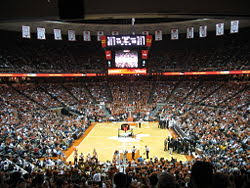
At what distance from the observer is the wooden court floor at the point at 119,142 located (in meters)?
21.4

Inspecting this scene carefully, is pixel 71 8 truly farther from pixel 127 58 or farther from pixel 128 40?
pixel 127 58

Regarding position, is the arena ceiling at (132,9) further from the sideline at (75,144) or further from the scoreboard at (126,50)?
the scoreboard at (126,50)

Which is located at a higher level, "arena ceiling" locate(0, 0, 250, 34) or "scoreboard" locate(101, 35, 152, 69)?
"arena ceiling" locate(0, 0, 250, 34)

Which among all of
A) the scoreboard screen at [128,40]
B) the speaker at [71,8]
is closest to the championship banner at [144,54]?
the scoreboard screen at [128,40]

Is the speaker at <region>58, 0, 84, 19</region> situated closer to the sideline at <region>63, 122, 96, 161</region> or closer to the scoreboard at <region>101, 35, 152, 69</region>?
the sideline at <region>63, 122, 96, 161</region>

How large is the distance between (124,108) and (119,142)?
1560cm

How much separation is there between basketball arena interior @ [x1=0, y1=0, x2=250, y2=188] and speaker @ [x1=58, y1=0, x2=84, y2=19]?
2 centimetres

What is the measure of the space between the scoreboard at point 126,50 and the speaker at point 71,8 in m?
33.7

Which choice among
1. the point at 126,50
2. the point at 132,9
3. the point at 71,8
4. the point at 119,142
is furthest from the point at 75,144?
the point at 126,50

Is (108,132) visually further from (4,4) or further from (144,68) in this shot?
(4,4)

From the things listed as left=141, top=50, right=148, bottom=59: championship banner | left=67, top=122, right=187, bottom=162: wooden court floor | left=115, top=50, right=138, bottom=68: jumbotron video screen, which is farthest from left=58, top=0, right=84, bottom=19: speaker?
left=115, top=50, right=138, bottom=68: jumbotron video screen

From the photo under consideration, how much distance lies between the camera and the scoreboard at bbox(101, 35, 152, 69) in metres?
38.6

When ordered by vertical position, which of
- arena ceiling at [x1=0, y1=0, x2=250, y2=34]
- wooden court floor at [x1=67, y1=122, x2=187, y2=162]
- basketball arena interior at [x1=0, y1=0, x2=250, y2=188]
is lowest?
wooden court floor at [x1=67, y1=122, x2=187, y2=162]

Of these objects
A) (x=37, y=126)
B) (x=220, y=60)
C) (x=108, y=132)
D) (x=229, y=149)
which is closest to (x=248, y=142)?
(x=229, y=149)
